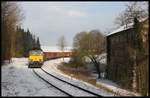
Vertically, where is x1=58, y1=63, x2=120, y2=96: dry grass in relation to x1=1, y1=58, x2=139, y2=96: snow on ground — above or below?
below

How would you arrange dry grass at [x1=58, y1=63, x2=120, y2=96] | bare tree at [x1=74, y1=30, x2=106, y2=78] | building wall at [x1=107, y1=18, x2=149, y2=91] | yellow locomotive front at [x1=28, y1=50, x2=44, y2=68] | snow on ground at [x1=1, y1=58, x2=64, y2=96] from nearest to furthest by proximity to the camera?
snow on ground at [x1=1, y1=58, x2=64, y2=96] → dry grass at [x1=58, y1=63, x2=120, y2=96] → building wall at [x1=107, y1=18, x2=149, y2=91] → yellow locomotive front at [x1=28, y1=50, x2=44, y2=68] → bare tree at [x1=74, y1=30, x2=106, y2=78]

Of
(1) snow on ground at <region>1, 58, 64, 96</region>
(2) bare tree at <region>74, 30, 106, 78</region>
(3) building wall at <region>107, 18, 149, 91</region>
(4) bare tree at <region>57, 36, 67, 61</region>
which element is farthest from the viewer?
(4) bare tree at <region>57, 36, 67, 61</region>

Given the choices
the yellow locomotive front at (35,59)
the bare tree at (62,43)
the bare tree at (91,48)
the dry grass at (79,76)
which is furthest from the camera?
the bare tree at (62,43)

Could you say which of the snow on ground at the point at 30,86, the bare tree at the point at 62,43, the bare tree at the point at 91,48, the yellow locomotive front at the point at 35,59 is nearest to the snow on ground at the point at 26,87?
the snow on ground at the point at 30,86

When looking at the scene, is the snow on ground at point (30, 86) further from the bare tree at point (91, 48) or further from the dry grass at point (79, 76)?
the bare tree at point (91, 48)

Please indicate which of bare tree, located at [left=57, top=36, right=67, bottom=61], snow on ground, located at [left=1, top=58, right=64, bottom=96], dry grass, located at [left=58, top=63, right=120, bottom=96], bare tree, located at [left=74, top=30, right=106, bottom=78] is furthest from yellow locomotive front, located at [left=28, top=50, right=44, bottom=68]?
bare tree, located at [left=57, top=36, right=67, bottom=61]

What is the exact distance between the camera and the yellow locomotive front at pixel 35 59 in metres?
31.5

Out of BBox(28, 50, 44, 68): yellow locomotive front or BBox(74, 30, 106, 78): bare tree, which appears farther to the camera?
BBox(74, 30, 106, 78): bare tree

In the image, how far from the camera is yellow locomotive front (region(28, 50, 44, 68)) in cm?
3150

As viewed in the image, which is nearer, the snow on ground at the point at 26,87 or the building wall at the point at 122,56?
the snow on ground at the point at 26,87

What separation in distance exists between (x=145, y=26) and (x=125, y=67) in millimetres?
7135

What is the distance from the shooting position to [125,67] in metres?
26.8

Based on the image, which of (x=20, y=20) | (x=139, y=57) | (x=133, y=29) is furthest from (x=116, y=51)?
(x=20, y=20)

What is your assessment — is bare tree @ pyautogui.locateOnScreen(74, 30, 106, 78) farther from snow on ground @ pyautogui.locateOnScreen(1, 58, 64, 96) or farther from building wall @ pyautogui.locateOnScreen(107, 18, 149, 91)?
snow on ground @ pyautogui.locateOnScreen(1, 58, 64, 96)
